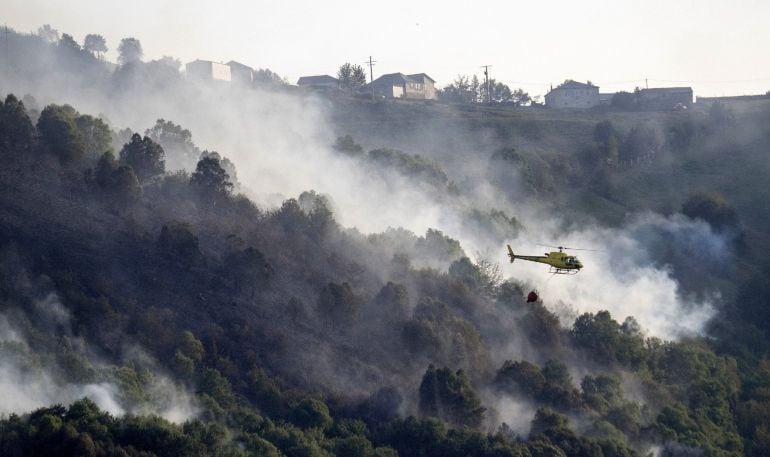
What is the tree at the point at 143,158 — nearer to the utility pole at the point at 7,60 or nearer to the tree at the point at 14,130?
the tree at the point at 14,130

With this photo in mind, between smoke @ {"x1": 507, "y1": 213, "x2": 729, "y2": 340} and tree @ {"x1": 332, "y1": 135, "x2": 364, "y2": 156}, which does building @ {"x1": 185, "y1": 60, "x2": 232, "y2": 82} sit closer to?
tree @ {"x1": 332, "y1": 135, "x2": 364, "y2": 156}

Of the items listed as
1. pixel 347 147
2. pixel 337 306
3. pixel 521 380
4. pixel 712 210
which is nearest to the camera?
pixel 521 380

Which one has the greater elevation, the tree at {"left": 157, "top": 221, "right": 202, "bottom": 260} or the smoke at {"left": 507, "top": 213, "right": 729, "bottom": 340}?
the tree at {"left": 157, "top": 221, "right": 202, "bottom": 260}

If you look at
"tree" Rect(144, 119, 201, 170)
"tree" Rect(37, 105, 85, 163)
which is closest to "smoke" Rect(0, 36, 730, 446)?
"tree" Rect(144, 119, 201, 170)

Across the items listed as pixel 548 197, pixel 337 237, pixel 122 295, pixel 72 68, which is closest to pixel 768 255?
pixel 548 197

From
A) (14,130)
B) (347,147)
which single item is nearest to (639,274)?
(347,147)

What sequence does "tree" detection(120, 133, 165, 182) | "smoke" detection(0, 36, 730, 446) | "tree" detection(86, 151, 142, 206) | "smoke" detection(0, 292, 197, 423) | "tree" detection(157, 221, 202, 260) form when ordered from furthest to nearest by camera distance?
"tree" detection(120, 133, 165, 182) → "tree" detection(86, 151, 142, 206) → "tree" detection(157, 221, 202, 260) → "smoke" detection(0, 36, 730, 446) → "smoke" detection(0, 292, 197, 423)

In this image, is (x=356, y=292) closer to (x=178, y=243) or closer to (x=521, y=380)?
(x=178, y=243)
